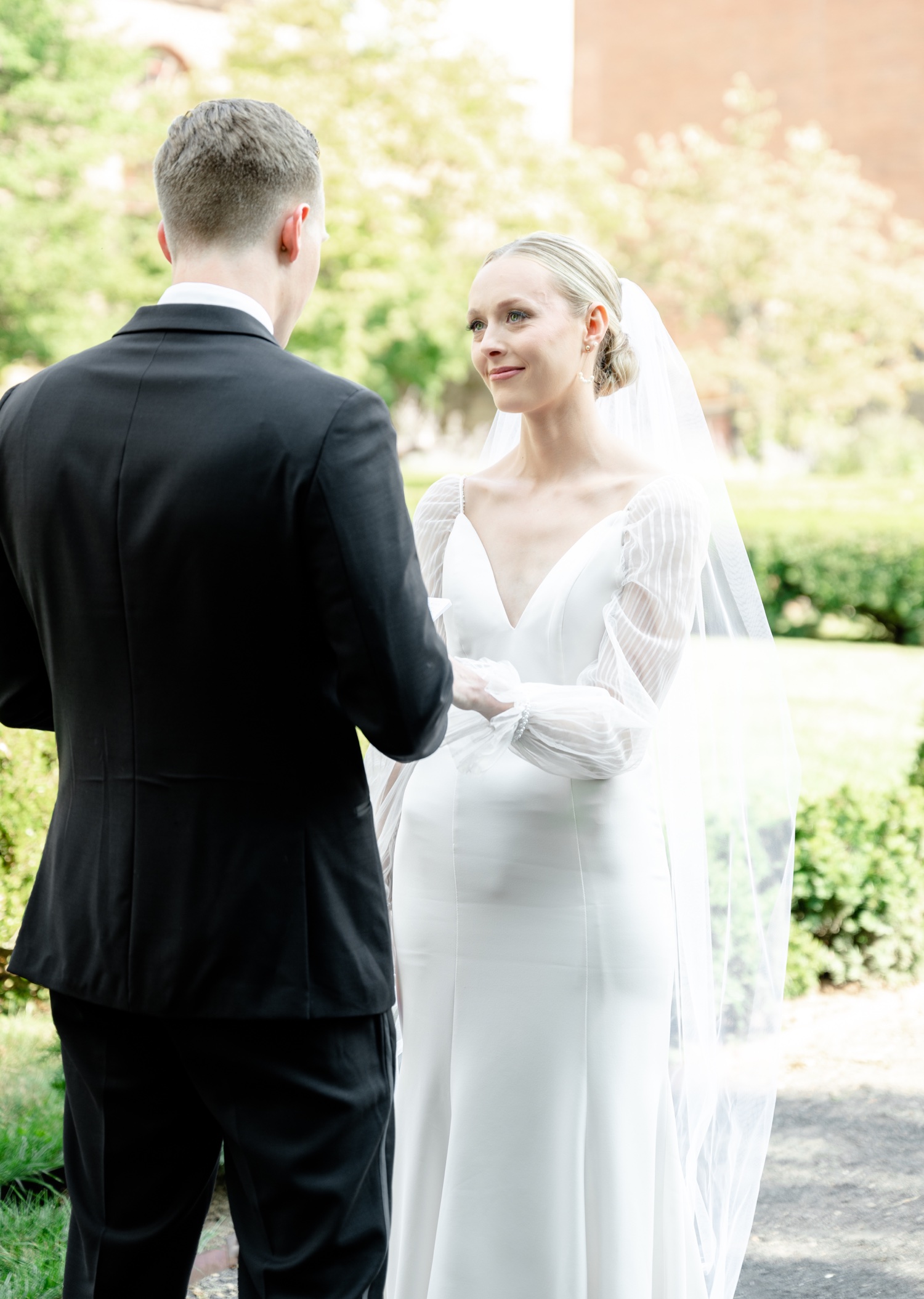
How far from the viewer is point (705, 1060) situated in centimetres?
299

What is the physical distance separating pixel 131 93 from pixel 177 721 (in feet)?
85.0

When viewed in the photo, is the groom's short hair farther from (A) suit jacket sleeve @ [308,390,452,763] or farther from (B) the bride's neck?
(B) the bride's neck

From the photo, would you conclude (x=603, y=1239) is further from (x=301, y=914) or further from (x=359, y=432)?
(x=359, y=432)

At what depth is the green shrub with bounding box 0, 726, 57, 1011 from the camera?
15.3ft

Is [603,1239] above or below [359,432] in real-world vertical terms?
below

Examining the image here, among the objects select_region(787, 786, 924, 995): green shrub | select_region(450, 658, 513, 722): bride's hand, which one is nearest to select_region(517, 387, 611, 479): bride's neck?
select_region(450, 658, 513, 722): bride's hand

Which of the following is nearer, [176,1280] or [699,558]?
[176,1280]

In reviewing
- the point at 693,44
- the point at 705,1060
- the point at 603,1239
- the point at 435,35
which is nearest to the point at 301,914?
the point at 603,1239

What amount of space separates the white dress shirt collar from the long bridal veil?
125cm

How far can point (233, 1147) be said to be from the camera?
189 centimetres

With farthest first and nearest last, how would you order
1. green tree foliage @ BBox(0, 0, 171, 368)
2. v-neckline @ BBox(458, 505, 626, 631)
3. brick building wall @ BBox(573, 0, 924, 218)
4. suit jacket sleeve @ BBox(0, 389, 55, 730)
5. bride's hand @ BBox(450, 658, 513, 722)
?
brick building wall @ BBox(573, 0, 924, 218) → green tree foliage @ BBox(0, 0, 171, 368) → v-neckline @ BBox(458, 505, 626, 631) → bride's hand @ BBox(450, 658, 513, 722) → suit jacket sleeve @ BBox(0, 389, 55, 730)

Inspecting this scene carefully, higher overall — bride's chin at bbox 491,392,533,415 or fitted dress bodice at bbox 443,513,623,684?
bride's chin at bbox 491,392,533,415

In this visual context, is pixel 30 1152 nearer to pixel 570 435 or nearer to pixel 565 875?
pixel 565 875

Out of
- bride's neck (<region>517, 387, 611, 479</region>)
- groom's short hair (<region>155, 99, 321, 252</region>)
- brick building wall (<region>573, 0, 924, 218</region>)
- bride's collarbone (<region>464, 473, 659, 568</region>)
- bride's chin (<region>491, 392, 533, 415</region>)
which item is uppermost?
brick building wall (<region>573, 0, 924, 218</region>)
